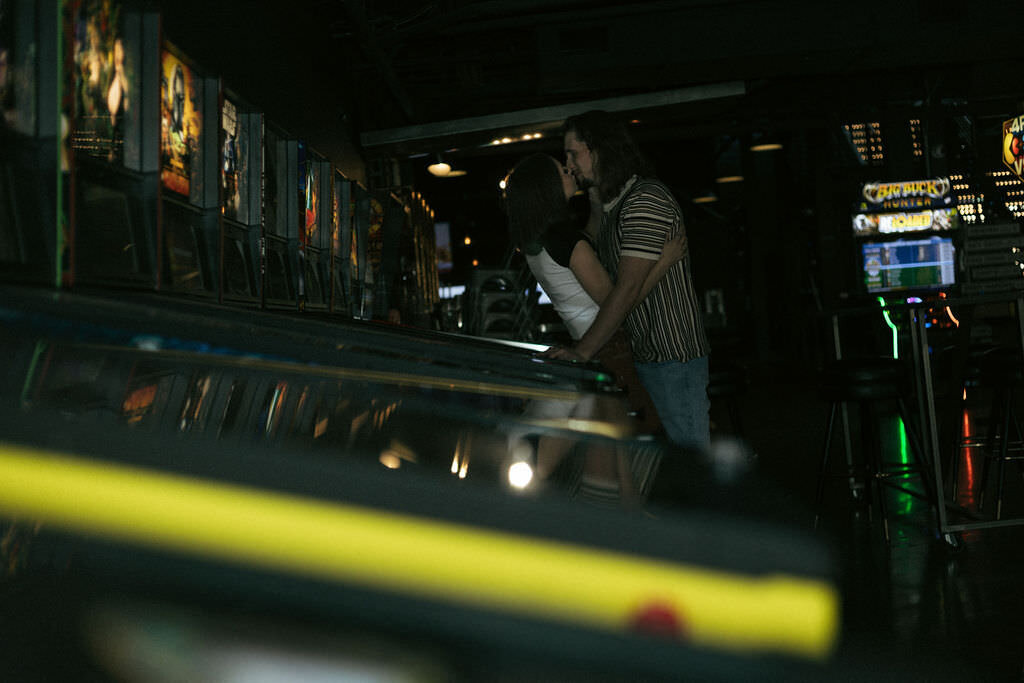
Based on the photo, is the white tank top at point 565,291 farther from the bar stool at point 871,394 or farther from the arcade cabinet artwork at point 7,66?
the bar stool at point 871,394

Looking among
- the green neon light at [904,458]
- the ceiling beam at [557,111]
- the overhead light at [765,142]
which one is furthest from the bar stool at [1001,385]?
the overhead light at [765,142]

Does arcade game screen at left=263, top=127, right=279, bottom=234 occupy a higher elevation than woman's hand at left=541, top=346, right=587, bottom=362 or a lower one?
higher

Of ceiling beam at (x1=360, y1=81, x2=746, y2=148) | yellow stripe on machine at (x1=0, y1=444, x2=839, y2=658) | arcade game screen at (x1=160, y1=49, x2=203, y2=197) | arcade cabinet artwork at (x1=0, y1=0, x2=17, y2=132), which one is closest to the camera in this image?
yellow stripe on machine at (x1=0, y1=444, x2=839, y2=658)

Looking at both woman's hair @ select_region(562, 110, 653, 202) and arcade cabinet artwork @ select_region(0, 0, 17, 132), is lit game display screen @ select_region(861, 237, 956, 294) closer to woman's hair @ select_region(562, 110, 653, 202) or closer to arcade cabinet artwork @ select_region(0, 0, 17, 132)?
woman's hair @ select_region(562, 110, 653, 202)

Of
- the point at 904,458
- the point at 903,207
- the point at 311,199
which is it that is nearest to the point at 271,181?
the point at 311,199

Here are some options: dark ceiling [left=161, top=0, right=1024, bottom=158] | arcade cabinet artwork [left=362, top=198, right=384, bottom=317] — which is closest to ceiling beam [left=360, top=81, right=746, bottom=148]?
dark ceiling [left=161, top=0, right=1024, bottom=158]

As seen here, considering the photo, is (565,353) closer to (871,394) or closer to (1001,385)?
(871,394)

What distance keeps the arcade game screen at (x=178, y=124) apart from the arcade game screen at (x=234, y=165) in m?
0.17

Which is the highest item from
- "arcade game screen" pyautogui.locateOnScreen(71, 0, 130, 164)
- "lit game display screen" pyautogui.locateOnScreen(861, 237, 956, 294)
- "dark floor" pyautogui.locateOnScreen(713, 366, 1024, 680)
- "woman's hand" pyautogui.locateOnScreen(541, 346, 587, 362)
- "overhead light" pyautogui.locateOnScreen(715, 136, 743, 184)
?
"overhead light" pyautogui.locateOnScreen(715, 136, 743, 184)

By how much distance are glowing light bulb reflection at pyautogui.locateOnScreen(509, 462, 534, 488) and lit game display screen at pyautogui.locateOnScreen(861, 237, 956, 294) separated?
981 centimetres

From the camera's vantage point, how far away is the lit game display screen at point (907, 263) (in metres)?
9.52

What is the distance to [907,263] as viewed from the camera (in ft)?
31.9

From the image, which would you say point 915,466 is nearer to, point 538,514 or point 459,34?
point 538,514

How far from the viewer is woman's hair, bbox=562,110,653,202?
7.11ft
